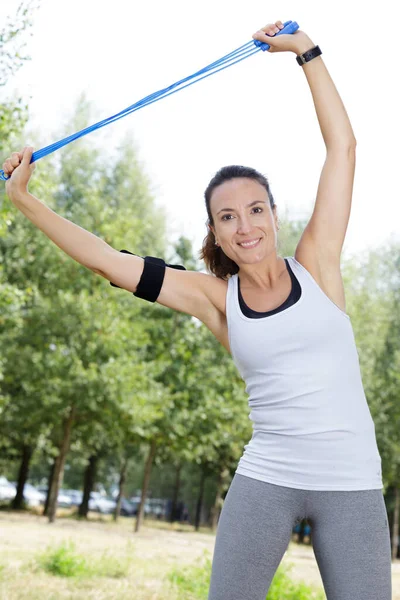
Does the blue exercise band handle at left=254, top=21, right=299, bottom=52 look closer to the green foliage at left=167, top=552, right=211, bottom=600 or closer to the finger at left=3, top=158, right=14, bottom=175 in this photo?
the finger at left=3, top=158, right=14, bottom=175

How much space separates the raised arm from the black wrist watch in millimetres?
843

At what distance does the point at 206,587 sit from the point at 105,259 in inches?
195

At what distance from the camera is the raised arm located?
2793 millimetres

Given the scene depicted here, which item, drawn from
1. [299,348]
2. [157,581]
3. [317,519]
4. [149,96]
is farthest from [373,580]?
[157,581]

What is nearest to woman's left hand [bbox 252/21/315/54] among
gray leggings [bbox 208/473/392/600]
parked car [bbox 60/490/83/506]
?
gray leggings [bbox 208/473/392/600]

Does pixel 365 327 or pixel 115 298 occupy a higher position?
pixel 365 327

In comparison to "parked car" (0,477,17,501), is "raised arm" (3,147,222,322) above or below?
below

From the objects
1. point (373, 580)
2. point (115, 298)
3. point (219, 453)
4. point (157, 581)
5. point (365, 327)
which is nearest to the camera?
point (373, 580)

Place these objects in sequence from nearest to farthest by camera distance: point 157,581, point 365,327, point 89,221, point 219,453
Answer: point 157,581, point 89,221, point 365,327, point 219,453

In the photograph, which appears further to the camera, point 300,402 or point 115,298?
point 115,298

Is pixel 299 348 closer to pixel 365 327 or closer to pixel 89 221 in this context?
pixel 89 221

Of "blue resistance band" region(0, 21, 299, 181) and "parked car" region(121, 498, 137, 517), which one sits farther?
"parked car" region(121, 498, 137, 517)

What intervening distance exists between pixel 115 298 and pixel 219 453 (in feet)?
31.6

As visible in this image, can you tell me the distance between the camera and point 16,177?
2.88 m
